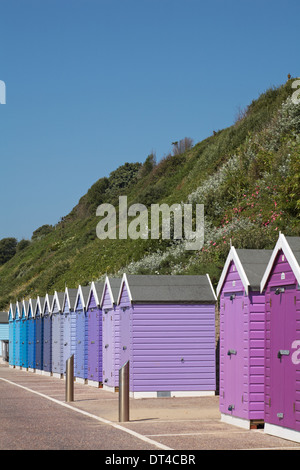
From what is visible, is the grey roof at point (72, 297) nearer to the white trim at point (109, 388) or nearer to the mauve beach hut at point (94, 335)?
the mauve beach hut at point (94, 335)

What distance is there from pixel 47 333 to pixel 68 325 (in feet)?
16.3

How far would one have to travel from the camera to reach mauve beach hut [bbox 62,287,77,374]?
3002cm

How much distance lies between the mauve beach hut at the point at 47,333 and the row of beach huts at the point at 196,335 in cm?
7

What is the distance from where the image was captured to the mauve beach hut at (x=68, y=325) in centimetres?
3002

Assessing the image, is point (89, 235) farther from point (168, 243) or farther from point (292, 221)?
point (292, 221)

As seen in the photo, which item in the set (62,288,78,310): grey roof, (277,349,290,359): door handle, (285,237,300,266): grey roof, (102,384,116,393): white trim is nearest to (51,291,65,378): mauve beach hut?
(62,288,78,310): grey roof

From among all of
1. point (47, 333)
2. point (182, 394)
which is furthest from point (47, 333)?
point (182, 394)

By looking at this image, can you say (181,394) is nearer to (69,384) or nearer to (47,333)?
(69,384)

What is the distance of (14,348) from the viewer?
46.2m

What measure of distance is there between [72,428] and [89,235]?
61600 millimetres

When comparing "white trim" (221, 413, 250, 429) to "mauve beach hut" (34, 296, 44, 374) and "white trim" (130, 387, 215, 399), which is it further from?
"mauve beach hut" (34, 296, 44, 374)

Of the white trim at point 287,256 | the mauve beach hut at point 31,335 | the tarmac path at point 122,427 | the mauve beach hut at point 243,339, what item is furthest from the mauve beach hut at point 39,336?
the white trim at point 287,256

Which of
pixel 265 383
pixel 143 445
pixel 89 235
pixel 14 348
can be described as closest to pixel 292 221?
pixel 265 383

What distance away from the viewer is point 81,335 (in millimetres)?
28297
